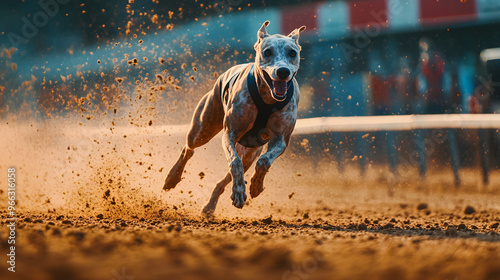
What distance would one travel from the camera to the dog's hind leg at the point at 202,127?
5.23 meters

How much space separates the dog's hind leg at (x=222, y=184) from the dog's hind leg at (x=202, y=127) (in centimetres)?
36

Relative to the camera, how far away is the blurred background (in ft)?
27.6

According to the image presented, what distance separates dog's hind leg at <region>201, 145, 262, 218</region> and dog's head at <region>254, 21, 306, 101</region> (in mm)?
1339

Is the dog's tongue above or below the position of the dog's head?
below

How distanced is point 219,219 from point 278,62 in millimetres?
1791

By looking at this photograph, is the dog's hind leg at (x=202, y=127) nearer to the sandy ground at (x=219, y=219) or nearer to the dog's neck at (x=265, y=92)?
the sandy ground at (x=219, y=219)

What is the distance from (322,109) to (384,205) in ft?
8.69

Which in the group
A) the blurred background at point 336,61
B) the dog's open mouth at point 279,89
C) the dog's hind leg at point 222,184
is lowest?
the dog's hind leg at point 222,184

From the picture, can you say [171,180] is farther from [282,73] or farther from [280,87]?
[282,73]

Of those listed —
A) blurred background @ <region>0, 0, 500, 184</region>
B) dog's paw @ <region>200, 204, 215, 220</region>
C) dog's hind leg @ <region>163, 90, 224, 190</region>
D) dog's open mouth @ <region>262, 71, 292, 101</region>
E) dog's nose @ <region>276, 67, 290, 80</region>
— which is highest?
blurred background @ <region>0, 0, 500, 184</region>

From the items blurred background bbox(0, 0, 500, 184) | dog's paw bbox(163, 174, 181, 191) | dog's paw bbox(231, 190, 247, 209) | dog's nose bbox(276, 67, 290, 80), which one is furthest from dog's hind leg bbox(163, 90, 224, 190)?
blurred background bbox(0, 0, 500, 184)

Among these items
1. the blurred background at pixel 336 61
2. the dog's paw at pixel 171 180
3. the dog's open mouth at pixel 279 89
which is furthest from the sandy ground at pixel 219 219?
the dog's open mouth at pixel 279 89

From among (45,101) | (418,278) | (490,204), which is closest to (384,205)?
(490,204)

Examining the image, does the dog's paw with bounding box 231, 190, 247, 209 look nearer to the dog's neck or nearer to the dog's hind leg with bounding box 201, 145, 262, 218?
the dog's neck
